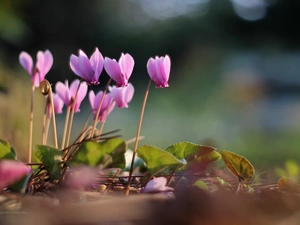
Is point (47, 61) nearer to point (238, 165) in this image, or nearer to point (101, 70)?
point (101, 70)

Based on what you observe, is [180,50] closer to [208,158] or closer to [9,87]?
[9,87]

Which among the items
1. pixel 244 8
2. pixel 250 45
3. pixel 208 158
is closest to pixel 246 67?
pixel 250 45

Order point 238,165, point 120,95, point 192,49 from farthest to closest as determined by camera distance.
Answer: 1. point 192,49
2. point 120,95
3. point 238,165

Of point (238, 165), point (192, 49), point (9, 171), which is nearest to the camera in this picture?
point (9, 171)

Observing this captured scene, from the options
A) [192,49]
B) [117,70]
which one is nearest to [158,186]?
[117,70]

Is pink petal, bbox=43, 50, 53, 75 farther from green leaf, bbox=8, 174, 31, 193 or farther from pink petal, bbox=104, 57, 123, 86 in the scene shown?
green leaf, bbox=8, 174, 31, 193

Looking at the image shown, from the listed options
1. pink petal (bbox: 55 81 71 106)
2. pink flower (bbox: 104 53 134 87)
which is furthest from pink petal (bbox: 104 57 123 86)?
pink petal (bbox: 55 81 71 106)
